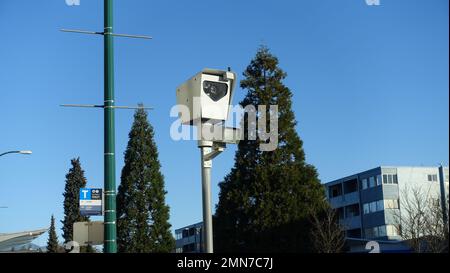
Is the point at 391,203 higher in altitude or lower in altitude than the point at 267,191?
higher

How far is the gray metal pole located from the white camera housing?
0.28 meters

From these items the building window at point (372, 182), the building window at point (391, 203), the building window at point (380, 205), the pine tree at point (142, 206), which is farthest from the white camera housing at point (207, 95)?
the building window at point (372, 182)

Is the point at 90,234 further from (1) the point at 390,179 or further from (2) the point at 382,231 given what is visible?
(1) the point at 390,179

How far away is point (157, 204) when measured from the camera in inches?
1428

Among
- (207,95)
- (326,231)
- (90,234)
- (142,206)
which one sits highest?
(142,206)

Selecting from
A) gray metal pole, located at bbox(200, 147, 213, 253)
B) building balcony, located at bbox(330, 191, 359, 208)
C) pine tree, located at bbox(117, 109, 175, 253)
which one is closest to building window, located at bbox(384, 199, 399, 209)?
building balcony, located at bbox(330, 191, 359, 208)

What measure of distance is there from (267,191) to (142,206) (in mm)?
12485

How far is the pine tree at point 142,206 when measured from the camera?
115 feet

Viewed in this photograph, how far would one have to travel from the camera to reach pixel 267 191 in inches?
1001

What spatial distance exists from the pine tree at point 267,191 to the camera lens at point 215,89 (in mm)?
19796

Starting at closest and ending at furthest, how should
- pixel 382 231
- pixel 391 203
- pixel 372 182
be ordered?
1. pixel 382 231
2. pixel 391 203
3. pixel 372 182

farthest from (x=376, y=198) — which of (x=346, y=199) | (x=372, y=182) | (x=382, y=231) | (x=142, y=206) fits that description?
(x=142, y=206)

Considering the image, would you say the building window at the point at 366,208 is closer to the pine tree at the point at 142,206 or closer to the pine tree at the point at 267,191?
the pine tree at the point at 142,206

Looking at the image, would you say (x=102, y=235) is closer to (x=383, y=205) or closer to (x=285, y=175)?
(x=285, y=175)
